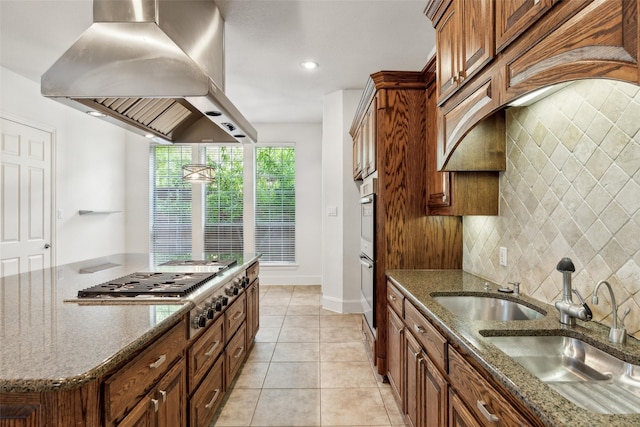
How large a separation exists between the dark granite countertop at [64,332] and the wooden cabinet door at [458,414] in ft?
3.55

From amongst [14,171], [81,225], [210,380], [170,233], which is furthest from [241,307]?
[170,233]

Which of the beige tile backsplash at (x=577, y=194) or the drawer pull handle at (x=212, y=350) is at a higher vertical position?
the beige tile backsplash at (x=577, y=194)

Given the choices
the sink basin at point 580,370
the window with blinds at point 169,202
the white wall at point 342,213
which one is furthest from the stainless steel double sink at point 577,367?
the window with blinds at point 169,202

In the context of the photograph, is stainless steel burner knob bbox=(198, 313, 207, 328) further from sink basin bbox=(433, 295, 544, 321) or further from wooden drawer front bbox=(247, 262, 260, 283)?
wooden drawer front bbox=(247, 262, 260, 283)

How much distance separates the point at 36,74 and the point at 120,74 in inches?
127

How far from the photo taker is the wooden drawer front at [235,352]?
238cm

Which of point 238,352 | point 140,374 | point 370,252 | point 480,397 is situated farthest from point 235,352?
point 480,397

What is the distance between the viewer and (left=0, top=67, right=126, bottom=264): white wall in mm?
4027

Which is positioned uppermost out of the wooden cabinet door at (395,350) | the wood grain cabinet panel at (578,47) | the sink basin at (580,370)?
the wood grain cabinet panel at (578,47)

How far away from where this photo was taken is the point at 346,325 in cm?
407

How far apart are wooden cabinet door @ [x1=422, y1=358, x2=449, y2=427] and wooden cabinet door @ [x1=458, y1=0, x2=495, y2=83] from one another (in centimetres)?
126

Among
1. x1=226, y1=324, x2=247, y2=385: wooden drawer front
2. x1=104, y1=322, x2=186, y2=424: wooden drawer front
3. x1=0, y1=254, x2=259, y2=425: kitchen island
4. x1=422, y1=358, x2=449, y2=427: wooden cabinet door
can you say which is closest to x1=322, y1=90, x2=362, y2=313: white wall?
x1=226, y1=324, x2=247, y2=385: wooden drawer front

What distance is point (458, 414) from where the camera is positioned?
1271 mm

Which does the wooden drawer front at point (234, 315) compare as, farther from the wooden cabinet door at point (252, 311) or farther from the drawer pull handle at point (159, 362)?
the drawer pull handle at point (159, 362)
